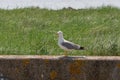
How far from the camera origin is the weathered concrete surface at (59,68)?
5.34 metres

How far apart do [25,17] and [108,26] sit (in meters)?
2.70

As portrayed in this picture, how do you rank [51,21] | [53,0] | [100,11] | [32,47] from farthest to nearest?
[53,0] → [100,11] → [51,21] → [32,47]

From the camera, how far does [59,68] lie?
5355 mm

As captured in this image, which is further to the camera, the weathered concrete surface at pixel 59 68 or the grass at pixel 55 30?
the grass at pixel 55 30

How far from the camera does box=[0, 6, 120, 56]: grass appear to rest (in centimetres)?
729

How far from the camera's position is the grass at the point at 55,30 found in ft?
23.9

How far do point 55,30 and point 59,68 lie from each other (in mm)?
6084

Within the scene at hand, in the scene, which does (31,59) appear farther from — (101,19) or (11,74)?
(101,19)

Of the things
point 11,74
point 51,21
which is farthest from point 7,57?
point 51,21

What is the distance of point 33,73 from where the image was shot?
17.6 feet

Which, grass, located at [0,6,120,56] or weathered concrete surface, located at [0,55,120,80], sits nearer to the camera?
weathered concrete surface, located at [0,55,120,80]

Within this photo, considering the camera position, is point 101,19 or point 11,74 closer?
point 11,74

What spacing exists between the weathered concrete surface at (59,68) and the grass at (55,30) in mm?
1244

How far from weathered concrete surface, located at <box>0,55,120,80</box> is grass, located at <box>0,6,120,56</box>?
1.24 m
